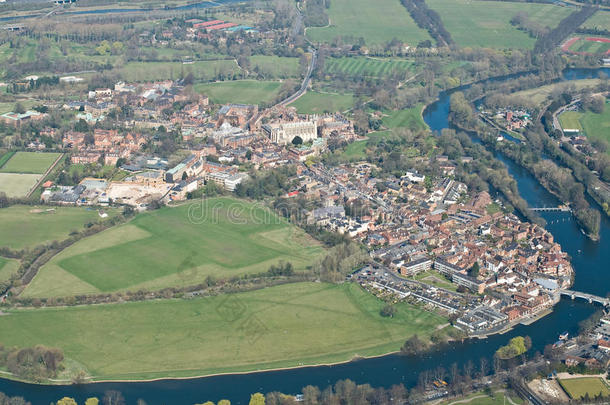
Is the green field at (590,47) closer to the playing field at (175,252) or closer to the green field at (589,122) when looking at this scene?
the green field at (589,122)

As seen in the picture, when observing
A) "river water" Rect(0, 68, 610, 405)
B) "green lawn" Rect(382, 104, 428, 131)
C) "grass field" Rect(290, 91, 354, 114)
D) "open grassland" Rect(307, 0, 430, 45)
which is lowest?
"river water" Rect(0, 68, 610, 405)

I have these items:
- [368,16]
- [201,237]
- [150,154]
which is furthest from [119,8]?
[201,237]

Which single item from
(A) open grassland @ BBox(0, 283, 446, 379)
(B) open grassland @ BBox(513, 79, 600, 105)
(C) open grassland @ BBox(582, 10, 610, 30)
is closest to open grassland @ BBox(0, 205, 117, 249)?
(A) open grassland @ BBox(0, 283, 446, 379)

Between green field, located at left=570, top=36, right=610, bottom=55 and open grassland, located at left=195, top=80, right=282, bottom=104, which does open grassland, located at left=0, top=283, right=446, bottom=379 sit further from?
green field, located at left=570, top=36, right=610, bottom=55

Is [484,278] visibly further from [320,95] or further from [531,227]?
[320,95]

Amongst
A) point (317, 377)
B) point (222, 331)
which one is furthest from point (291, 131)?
point (317, 377)

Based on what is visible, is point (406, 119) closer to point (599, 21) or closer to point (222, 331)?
point (222, 331)
